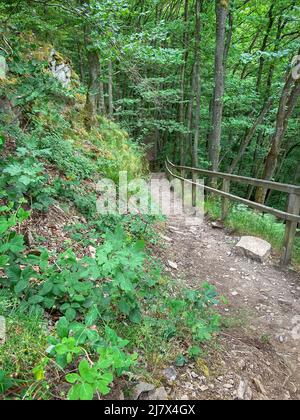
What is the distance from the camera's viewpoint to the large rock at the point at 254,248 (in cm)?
484

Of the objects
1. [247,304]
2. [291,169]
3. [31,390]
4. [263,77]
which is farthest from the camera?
[291,169]

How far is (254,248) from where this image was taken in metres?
4.97

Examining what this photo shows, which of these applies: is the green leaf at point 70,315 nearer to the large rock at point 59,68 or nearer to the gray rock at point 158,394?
the gray rock at point 158,394

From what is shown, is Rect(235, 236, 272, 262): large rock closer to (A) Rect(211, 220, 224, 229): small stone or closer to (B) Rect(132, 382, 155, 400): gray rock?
(A) Rect(211, 220, 224, 229): small stone

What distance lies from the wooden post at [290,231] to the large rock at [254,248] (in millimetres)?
307

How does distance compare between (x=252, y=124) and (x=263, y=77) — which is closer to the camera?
(x=252, y=124)

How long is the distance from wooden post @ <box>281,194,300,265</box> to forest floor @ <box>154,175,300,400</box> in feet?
0.66

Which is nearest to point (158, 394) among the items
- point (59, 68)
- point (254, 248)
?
point (254, 248)

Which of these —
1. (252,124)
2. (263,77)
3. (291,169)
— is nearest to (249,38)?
(263,77)

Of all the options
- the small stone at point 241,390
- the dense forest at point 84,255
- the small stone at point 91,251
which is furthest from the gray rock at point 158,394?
the small stone at point 91,251

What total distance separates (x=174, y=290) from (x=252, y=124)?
10.8m

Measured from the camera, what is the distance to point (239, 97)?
10.9m
